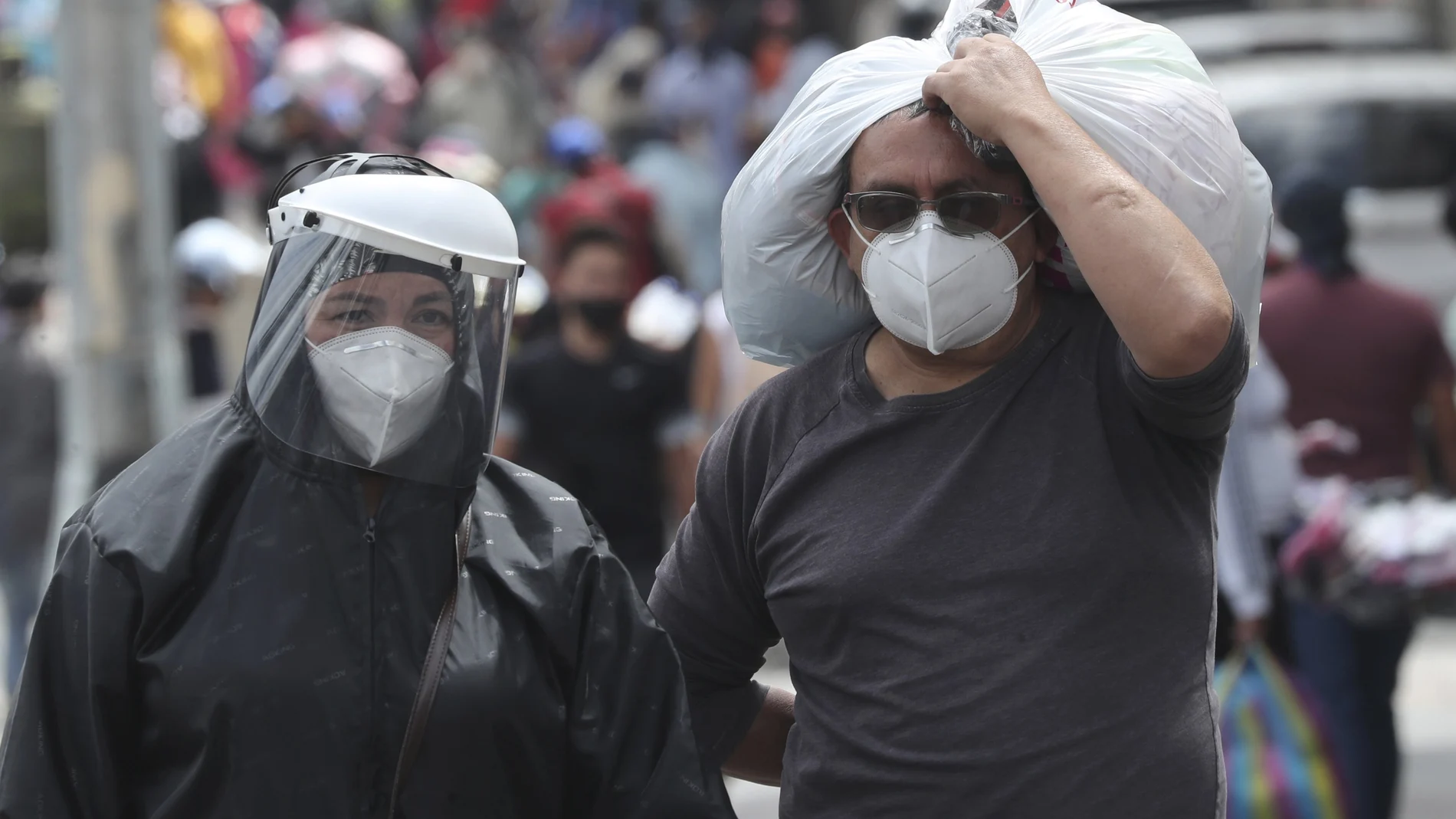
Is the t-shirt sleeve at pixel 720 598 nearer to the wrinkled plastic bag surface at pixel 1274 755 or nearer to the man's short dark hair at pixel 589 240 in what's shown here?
the wrinkled plastic bag surface at pixel 1274 755

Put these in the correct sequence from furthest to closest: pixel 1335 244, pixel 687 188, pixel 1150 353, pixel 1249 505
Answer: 1. pixel 687 188
2. pixel 1335 244
3. pixel 1249 505
4. pixel 1150 353

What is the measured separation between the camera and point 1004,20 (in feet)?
9.61

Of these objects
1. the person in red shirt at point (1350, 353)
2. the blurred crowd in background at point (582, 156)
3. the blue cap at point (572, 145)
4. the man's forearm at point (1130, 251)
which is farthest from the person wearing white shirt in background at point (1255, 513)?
the blue cap at point (572, 145)

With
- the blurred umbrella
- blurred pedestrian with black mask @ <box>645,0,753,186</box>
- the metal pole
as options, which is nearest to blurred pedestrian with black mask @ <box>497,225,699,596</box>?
the metal pole

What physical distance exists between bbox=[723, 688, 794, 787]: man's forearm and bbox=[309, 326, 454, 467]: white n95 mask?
0.73m

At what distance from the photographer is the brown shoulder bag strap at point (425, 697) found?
2645mm

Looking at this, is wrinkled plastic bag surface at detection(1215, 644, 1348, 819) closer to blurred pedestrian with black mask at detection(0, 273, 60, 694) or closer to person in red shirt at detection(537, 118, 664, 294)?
person in red shirt at detection(537, 118, 664, 294)

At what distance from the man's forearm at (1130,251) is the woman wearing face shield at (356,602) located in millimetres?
707

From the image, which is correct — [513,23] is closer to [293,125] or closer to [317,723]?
[293,125]

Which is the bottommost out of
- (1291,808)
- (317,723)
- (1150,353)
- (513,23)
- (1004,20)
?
(513,23)

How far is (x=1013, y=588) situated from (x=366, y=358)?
2.79 feet

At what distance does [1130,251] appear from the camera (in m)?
2.58

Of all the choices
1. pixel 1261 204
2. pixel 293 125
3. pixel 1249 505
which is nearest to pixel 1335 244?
pixel 1249 505

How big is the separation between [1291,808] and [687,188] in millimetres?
7513
